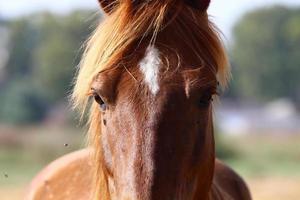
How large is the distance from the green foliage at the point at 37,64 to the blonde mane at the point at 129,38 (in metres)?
47.2

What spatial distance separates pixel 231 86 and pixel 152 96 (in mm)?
54428

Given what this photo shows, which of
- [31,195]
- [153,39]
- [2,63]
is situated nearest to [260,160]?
[31,195]

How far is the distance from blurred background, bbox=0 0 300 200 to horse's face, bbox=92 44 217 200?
23.2 metres

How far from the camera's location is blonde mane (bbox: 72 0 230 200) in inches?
143

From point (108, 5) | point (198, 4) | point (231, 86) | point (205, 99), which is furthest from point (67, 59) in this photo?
point (205, 99)

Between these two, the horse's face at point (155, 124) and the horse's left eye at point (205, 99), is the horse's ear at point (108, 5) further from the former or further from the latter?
the horse's left eye at point (205, 99)

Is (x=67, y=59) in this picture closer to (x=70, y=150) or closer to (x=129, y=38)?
(x=70, y=150)

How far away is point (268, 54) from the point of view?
76.9 m

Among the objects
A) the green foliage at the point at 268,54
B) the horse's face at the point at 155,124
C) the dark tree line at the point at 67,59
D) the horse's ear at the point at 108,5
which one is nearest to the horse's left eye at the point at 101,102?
the horse's face at the point at 155,124

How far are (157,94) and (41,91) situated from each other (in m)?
64.4

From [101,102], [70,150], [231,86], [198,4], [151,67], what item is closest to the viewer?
[151,67]

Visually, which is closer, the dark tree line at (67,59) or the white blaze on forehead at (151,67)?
the white blaze on forehead at (151,67)

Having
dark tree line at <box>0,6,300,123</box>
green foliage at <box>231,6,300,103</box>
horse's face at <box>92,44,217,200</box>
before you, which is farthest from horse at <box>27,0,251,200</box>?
green foliage at <box>231,6,300,103</box>

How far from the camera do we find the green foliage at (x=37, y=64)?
2324 inches
